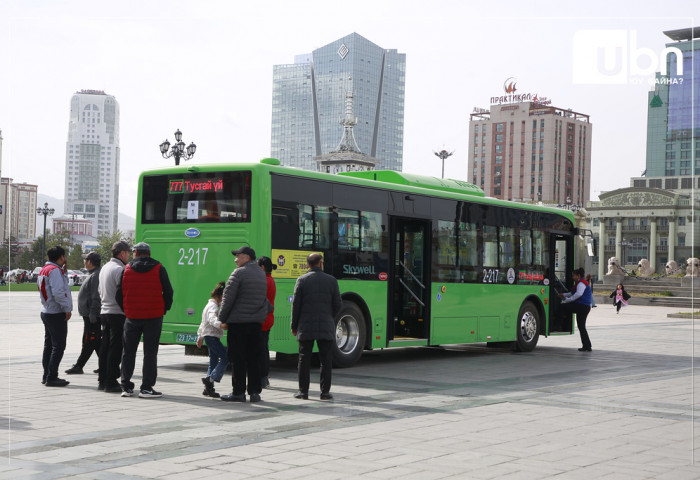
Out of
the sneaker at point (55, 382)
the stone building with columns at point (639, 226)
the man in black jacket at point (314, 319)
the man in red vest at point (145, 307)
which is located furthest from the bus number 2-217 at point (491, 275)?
the stone building with columns at point (639, 226)

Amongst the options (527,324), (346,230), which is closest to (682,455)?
(346,230)

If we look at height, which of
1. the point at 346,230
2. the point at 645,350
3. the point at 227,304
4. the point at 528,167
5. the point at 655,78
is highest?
the point at 528,167

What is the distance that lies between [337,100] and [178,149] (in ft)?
508

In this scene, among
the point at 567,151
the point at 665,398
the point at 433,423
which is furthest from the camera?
the point at 567,151

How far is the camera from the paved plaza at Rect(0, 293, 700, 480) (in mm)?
6695

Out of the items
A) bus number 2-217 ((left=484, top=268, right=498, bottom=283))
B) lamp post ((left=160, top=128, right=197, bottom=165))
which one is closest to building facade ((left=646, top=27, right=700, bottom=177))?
bus number 2-217 ((left=484, top=268, right=498, bottom=283))

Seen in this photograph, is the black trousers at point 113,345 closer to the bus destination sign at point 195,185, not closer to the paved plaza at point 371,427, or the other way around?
the paved plaza at point 371,427

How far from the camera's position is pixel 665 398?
11.2m

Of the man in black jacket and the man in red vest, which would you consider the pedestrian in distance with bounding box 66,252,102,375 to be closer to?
the man in red vest

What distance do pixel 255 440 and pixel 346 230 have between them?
675 centimetres

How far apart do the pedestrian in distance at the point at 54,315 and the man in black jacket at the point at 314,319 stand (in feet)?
9.47

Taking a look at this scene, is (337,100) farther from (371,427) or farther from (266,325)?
(371,427)

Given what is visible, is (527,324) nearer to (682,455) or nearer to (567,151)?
(682,455)

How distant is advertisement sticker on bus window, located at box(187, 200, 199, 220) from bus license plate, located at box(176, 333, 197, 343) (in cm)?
173
